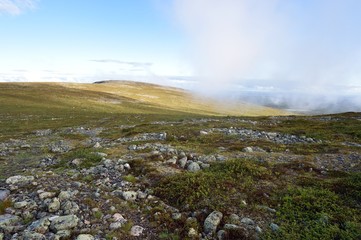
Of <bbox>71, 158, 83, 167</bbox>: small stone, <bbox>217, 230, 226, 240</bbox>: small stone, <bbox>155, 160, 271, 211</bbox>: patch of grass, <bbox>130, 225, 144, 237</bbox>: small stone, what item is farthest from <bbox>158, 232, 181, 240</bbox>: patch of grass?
<bbox>71, 158, 83, 167</bbox>: small stone

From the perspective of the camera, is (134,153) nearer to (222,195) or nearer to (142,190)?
(142,190)

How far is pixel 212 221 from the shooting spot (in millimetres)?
9289

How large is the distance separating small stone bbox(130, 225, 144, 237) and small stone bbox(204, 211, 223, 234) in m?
2.13

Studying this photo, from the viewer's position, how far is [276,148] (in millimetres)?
22234

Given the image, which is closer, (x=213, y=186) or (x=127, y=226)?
(x=127, y=226)

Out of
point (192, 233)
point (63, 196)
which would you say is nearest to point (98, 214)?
point (63, 196)

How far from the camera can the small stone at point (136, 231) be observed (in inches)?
346

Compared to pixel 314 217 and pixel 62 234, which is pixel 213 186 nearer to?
pixel 314 217

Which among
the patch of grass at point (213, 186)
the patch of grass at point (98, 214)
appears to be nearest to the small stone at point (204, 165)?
the patch of grass at point (213, 186)

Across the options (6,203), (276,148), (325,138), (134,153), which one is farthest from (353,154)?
(6,203)

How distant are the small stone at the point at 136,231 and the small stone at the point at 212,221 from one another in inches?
84.0

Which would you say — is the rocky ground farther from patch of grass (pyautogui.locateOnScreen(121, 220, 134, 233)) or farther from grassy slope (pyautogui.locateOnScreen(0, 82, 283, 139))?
grassy slope (pyautogui.locateOnScreen(0, 82, 283, 139))

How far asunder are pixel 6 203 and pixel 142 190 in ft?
17.1

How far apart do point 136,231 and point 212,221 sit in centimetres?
255
